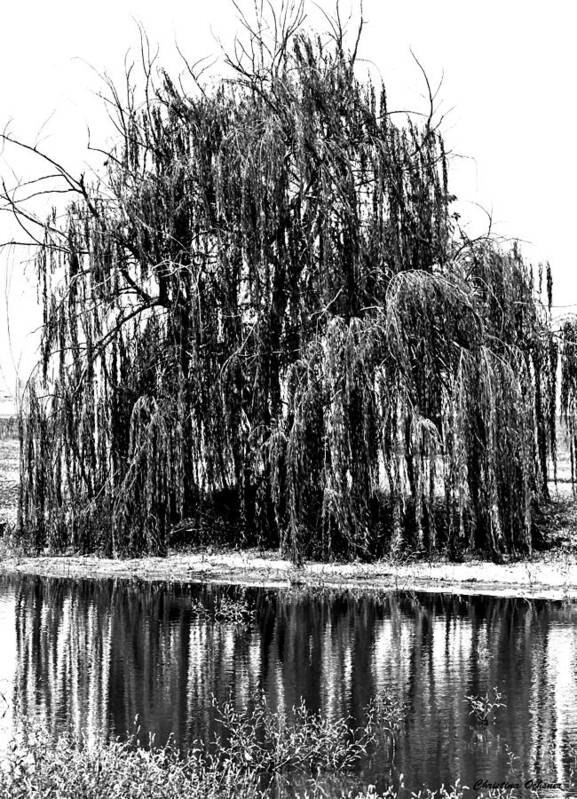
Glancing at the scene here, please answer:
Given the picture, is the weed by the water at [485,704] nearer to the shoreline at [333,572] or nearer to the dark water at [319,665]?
the dark water at [319,665]

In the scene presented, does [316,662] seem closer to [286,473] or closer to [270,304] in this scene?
[286,473]

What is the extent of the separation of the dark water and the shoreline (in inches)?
30.9

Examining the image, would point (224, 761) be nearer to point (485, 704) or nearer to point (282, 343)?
point (485, 704)

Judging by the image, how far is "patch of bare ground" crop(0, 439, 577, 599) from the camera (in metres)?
19.6

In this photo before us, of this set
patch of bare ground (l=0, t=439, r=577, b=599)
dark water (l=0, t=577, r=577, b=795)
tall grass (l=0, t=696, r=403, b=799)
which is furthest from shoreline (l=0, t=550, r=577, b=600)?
tall grass (l=0, t=696, r=403, b=799)

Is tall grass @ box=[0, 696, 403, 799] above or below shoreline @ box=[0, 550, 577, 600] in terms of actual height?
below

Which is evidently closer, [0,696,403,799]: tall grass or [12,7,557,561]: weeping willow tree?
[0,696,403,799]: tall grass

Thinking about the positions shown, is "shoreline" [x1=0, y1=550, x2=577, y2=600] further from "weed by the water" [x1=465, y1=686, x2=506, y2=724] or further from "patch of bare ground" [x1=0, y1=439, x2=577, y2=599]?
"weed by the water" [x1=465, y1=686, x2=506, y2=724]

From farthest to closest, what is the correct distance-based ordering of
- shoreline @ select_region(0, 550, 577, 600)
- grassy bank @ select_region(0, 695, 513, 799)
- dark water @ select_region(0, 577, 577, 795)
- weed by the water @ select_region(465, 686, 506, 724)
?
shoreline @ select_region(0, 550, 577, 600), weed by the water @ select_region(465, 686, 506, 724), dark water @ select_region(0, 577, 577, 795), grassy bank @ select_region(0, 695, 513, 799)

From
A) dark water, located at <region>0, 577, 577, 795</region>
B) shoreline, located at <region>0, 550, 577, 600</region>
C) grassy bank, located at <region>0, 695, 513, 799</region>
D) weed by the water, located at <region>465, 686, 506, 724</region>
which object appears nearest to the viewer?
grassy bank, located at <region>0, 695, 513, 799</region>

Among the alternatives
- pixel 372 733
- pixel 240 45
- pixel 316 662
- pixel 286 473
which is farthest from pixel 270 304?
pixel 372 733

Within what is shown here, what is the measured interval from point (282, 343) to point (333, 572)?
4.49 metres

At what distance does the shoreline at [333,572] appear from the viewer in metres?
19.5

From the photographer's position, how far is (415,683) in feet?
41.7
